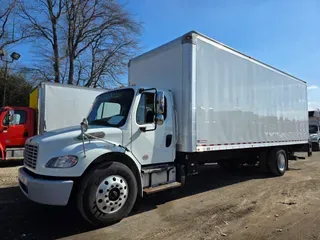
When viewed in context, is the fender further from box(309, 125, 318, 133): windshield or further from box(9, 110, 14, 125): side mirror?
box(309, 125, 318, 133): windshield

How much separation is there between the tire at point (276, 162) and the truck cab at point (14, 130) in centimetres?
948

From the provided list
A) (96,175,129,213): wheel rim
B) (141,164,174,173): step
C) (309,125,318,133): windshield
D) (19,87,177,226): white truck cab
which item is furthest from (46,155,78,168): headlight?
(309,125,318,133): windshield

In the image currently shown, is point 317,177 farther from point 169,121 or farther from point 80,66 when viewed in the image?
point 80,66

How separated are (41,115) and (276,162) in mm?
9195

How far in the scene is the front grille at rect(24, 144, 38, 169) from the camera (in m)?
4.78

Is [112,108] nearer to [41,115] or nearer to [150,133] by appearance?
[150,133]

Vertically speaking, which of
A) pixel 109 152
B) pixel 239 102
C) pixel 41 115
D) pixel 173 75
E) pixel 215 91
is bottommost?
pixel 109 152

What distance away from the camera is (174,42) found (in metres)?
6.43

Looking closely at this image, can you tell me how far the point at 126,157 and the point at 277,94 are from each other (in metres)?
6.51

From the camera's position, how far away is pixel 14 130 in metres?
11.5

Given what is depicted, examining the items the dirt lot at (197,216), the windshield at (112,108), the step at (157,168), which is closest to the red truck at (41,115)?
the dirt lot at (197,216)

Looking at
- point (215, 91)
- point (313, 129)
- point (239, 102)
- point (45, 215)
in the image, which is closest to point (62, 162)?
point (45, 215)

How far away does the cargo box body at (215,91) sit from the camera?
6.18 m

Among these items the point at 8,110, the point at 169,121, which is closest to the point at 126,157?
the point at 169,121
